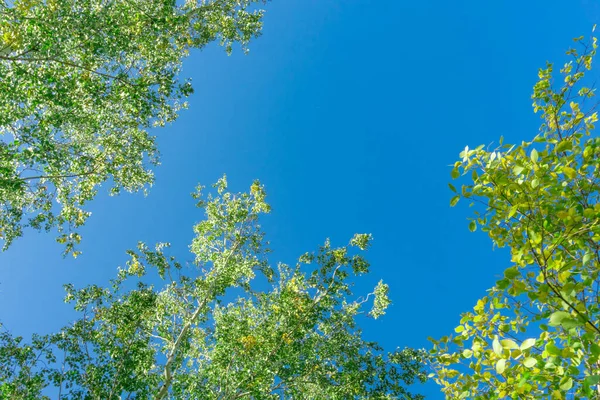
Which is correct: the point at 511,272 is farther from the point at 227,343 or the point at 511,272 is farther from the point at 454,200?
the point at 227,343

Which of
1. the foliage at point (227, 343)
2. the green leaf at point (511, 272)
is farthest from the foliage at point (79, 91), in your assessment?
the green leaf at point (511, 272)

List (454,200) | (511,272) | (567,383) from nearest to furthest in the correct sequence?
(567,383)
(511,272)
(454,200)

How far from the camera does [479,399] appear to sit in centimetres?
332

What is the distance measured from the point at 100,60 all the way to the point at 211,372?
10.7 meters

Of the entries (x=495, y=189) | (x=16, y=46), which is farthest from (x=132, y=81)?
(x=495, y=189)

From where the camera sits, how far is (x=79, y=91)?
12.5m

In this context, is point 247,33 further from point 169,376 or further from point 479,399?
point 479,399

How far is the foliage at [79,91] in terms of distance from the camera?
1005cm

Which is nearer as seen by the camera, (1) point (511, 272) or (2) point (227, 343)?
(1) point (511, 272)

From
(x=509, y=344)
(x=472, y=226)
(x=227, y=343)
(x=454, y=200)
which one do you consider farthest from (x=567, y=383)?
(x=227, y=343)

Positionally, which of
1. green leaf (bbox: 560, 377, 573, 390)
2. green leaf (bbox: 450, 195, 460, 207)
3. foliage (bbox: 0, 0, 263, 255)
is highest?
foliage (bbox: 0, 0, 263, 255)

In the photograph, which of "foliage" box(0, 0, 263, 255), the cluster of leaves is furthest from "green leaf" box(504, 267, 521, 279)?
"foliage" box(0, 0, 263, 255)

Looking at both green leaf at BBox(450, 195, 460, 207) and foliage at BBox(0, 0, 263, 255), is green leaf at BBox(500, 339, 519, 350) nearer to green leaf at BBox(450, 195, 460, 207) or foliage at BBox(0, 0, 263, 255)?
green leaf at BBox(450, 195, 460, 207)

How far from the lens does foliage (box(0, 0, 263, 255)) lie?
1005 cm
